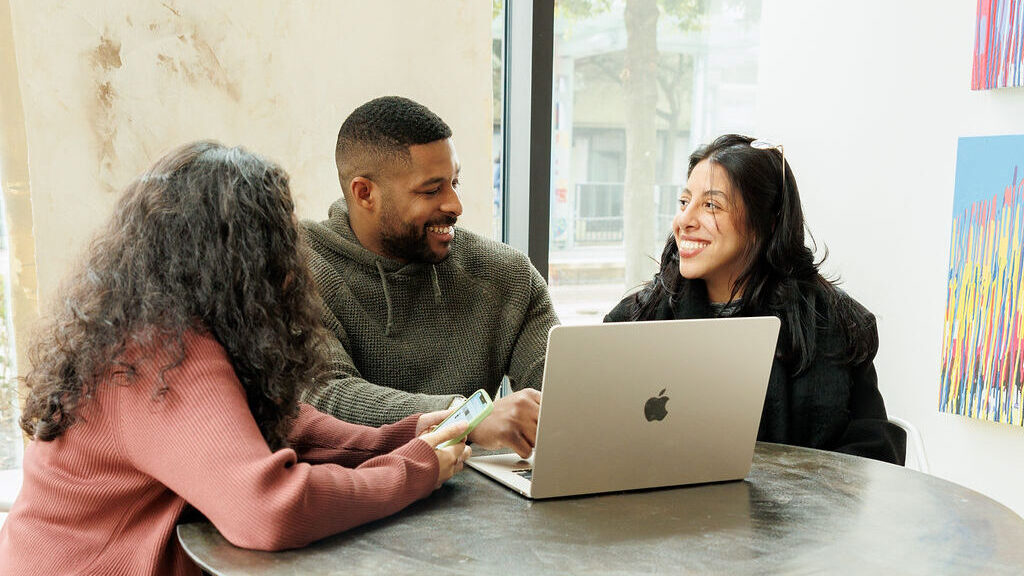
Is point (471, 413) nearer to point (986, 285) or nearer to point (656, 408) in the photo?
point (656, 408)

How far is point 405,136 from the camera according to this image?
216 cm

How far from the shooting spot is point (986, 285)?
2.64 m

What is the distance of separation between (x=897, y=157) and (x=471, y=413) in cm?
202

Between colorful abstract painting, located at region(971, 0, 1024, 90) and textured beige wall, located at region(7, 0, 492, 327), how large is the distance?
1422 mm

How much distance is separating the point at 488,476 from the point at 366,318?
69 cm

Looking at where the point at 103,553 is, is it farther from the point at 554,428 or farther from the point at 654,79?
the point at 654,79

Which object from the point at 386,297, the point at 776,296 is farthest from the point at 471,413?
the point at 776,296

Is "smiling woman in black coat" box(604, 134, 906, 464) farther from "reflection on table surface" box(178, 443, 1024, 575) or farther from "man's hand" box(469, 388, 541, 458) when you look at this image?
"man's hand" box(469, 388, 541, 458)

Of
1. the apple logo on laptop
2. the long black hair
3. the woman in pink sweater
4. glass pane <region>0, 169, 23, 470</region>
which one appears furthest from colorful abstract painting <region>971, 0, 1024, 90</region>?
glass pane <region>0, 169, 23, 470</region>

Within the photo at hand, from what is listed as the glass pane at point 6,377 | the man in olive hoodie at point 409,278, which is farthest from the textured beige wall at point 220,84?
the man in olive hoodie at point 409,278

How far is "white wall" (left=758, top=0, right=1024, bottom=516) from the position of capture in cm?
273

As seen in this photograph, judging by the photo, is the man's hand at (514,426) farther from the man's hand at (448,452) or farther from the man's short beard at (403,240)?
the man's short beard at (403,240)

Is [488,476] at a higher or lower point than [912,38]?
lower

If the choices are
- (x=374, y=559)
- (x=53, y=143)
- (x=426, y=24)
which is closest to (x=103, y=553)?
(x=374, y=559)
